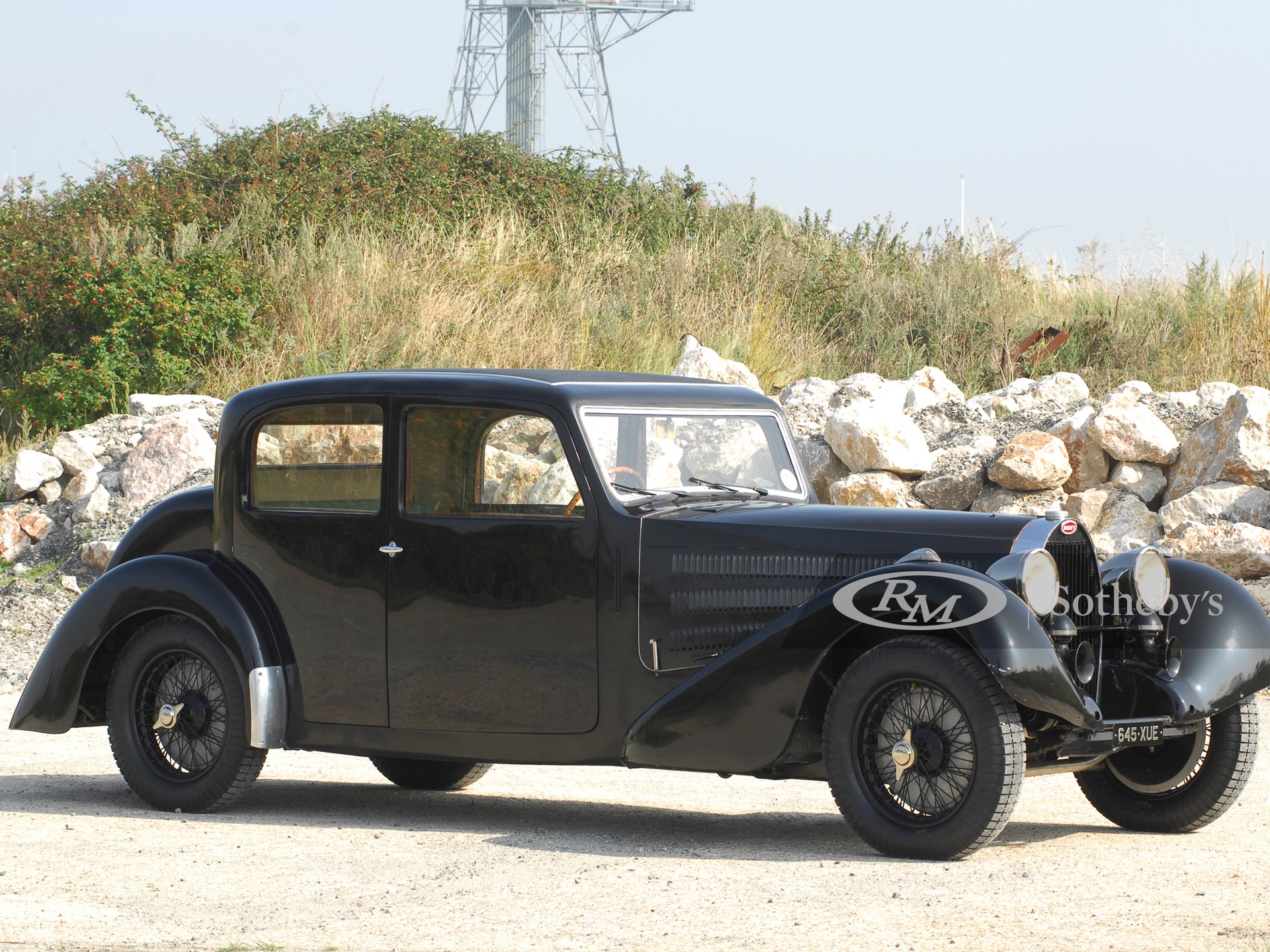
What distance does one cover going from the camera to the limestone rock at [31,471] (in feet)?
46.2

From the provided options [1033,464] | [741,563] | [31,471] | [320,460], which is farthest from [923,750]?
[31,471]

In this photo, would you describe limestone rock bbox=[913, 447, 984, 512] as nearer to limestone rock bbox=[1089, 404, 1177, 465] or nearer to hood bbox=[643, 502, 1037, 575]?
limestone rock bbox=[1089, 404, 1177, 465]

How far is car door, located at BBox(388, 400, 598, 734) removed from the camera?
18.8ft

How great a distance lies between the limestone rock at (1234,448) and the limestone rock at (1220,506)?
0.14 meters

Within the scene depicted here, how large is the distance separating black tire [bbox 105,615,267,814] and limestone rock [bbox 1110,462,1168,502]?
7.71 m

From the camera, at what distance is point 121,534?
12906mm

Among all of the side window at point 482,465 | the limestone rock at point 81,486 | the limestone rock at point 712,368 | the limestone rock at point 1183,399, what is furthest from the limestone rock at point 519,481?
the limestone rock at point 81,486

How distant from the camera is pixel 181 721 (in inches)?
253

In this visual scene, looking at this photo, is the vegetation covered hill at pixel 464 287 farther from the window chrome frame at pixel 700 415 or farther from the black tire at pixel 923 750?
the black tire at pixel 923 750

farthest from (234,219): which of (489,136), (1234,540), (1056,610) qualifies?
(1056,610)

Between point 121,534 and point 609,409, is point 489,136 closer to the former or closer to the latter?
point 121,534

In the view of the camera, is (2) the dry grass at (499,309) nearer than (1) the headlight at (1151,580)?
No

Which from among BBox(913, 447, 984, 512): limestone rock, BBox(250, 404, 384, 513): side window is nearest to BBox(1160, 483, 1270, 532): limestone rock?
BBox(913, 447, 984, 512): limestone rock

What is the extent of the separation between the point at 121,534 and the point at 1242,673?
9743 mm
